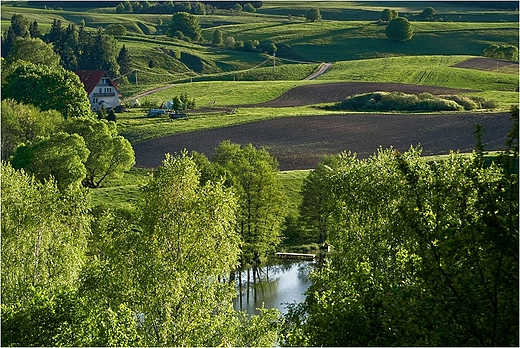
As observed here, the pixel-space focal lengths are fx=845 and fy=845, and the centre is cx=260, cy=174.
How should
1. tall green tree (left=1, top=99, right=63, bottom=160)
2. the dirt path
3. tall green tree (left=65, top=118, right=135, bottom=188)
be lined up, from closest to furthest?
1. tall green tree (left=65, top=118, right=135, bottom=188)
2. tall green tree (left=1, top=99, right=63, bottom=160)
3. the dirt path

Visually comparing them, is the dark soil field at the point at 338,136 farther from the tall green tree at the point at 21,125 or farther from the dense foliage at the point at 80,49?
the dense foliage at the point at 80,49

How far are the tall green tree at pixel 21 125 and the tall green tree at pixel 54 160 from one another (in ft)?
32.9

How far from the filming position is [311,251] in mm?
55031

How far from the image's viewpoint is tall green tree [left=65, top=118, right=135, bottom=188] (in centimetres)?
6669

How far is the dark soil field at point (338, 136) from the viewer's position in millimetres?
78912

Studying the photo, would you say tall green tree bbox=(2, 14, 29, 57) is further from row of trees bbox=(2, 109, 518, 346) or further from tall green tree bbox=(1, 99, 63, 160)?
row of trees bbox=(2, 109, 518, 346)

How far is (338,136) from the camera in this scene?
8638 cm

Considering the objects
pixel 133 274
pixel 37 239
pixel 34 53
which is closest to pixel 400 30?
pixel 34 53

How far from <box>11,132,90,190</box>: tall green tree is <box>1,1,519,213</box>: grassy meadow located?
1021 cm

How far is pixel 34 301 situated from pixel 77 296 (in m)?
1.25

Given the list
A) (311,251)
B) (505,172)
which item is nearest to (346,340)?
(505,172)

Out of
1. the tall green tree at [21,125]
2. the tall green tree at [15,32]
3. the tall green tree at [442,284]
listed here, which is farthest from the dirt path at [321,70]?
the tall green tree at [442,284]

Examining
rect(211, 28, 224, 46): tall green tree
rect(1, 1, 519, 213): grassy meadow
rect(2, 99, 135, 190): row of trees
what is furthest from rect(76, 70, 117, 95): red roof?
rect(211, 28, 224, 46): tall green tree

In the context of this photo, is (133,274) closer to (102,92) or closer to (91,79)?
(102,92)
